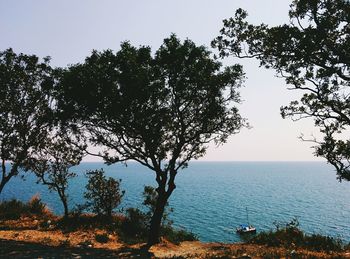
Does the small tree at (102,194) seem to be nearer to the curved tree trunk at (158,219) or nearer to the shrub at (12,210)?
the shrub at (12,210)

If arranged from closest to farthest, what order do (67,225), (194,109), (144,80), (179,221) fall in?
(144,80) < (194,109) < (67,225) < (179,221)

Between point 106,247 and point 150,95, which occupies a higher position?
point 150,95

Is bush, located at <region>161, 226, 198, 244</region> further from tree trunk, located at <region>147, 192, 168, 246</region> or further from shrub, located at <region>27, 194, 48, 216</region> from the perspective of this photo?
shrub, located at <region>27, 194, 48, 216</region>

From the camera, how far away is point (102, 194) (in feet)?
94.5

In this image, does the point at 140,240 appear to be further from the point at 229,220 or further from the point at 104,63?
the point at 229,220

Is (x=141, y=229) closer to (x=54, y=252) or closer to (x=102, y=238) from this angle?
(x=102, y=238)

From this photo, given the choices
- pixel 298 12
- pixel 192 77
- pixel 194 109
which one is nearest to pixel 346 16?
pixel 298 12

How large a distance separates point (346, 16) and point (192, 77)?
9491mm

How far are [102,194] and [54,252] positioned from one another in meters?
11.7

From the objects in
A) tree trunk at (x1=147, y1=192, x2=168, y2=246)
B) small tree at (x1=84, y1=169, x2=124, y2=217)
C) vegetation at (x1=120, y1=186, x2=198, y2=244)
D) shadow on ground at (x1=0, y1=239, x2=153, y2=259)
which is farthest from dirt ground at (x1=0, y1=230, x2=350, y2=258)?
small tree at (x1=84, y1=169, x2=124, y2=217)

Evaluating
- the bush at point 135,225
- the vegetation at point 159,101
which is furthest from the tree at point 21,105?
the bush at point 135,225

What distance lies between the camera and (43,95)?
27.3 metres

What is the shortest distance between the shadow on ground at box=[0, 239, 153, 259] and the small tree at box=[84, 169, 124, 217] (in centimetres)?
941

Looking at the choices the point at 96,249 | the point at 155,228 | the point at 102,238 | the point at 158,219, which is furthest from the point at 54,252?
the point at 158,219
